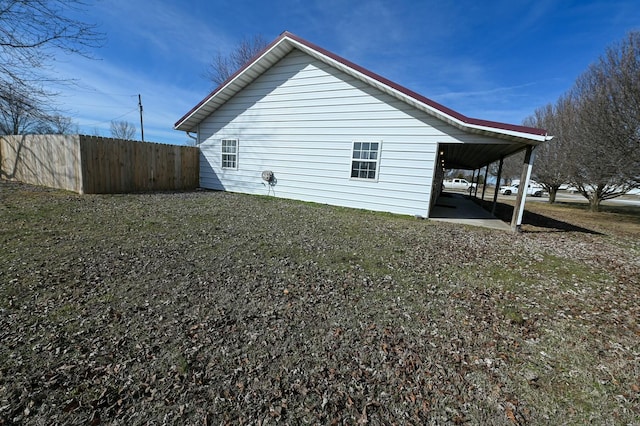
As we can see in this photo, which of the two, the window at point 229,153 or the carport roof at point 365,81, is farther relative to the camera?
the window at point 229,153

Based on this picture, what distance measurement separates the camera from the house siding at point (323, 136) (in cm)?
841

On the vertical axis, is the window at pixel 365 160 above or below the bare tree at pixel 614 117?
below

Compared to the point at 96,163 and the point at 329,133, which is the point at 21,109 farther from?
the point at 329,133

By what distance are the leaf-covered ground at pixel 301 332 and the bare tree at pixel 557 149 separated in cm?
1530

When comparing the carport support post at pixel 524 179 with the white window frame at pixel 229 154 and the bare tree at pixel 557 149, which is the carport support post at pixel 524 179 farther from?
the bare tree at pixel 557 149

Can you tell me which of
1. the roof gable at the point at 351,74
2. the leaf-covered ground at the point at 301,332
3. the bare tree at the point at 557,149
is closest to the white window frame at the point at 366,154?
the roof gable at the point at 351,74

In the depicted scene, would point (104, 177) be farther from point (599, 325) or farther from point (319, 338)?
point (599, 325)

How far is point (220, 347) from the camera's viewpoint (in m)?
2.30

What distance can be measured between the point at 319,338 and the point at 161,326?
59.6 inches

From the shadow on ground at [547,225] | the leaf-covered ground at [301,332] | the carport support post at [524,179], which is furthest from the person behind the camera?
the shadow on ground at [547,225]

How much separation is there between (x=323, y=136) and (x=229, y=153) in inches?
190

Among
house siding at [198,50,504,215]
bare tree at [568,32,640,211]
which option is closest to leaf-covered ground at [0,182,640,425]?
house siding at [198,50,504,215]

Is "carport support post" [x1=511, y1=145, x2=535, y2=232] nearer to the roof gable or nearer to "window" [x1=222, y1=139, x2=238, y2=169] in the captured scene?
the roof gable

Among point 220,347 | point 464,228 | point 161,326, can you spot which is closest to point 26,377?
point 161,326
